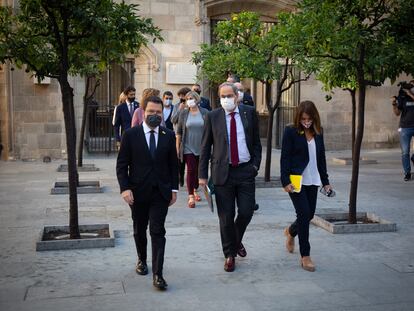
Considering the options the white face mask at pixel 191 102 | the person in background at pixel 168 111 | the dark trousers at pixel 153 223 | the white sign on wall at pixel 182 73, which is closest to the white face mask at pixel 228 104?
the dark trousers at pixel 153 223

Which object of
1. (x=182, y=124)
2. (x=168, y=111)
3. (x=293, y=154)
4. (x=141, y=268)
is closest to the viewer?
(x=141, y=268)

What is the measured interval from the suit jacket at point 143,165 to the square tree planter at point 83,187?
5311 mm

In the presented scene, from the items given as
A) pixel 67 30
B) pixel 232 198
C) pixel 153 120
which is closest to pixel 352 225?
pixel 232 198

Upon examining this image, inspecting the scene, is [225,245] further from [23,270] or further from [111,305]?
[23,270]

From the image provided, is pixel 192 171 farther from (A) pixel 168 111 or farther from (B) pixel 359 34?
(B) pixel 359 34

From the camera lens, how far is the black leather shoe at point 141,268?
19.7 feet

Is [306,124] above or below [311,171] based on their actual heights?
above

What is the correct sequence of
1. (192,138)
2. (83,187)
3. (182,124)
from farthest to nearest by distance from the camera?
(83,187)
(182,124)
(192,138)

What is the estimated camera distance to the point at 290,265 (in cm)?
640

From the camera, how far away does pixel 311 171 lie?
6352 mm

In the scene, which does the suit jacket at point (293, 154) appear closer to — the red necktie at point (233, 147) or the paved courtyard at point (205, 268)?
the red necktie at point (233, 147)

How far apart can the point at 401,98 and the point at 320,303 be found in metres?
8.28

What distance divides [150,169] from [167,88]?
11.5 m

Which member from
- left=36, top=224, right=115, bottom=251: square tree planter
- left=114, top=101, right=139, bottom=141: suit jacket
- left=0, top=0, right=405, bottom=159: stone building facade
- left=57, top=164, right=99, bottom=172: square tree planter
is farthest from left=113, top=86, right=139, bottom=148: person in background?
left=0, top=0, right=405, bottom=159: stone building facade
